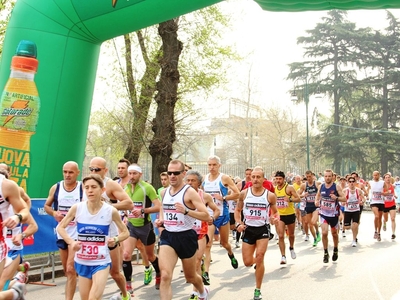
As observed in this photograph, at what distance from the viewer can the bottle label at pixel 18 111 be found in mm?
11156

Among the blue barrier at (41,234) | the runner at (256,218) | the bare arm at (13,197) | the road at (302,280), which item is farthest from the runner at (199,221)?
the bare arm at (13,197)

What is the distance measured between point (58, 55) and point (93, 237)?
5.80m

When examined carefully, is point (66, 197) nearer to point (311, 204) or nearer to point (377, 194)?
point (311, 204)

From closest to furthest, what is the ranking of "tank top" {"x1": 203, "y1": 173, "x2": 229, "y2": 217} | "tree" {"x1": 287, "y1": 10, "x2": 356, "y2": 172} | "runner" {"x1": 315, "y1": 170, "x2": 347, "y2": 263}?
"tank top" {"x1": 203, "y1": 173, "x2": 229, "y2": 217} < "runner" {"x1": 315, "y1": 170, "x2": 347, "y2": 263} < "tree" {"x1": 287, "y1": 10, "x2": 356, "y2": 172}

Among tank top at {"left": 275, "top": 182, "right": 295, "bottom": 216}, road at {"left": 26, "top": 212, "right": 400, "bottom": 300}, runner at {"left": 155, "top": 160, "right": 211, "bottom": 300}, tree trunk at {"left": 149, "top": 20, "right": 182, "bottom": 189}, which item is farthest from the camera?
tree trunk at {"left": 149, "top": 20, "right": 182, "bottom": 189}

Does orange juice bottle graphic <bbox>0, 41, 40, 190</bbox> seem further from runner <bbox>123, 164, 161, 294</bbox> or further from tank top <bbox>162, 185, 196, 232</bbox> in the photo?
tank top <bbox>162, 185, 196, 232</bbox>

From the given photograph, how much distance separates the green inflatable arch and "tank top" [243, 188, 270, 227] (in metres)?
3.50

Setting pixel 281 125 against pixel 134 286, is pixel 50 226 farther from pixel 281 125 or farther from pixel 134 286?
pixel 281 125

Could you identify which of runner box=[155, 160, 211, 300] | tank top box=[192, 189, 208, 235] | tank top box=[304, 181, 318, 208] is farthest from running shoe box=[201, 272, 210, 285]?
tank top box=[304, 181, 318, 208]

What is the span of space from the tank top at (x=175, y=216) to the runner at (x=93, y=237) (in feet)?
3.15

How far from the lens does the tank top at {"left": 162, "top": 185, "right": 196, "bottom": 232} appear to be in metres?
7.52

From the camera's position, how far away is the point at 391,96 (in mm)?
53844

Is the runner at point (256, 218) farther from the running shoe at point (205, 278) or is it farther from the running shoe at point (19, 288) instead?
the running shoe at point (19, 288)

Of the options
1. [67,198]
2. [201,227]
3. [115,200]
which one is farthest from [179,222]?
[201,227]
